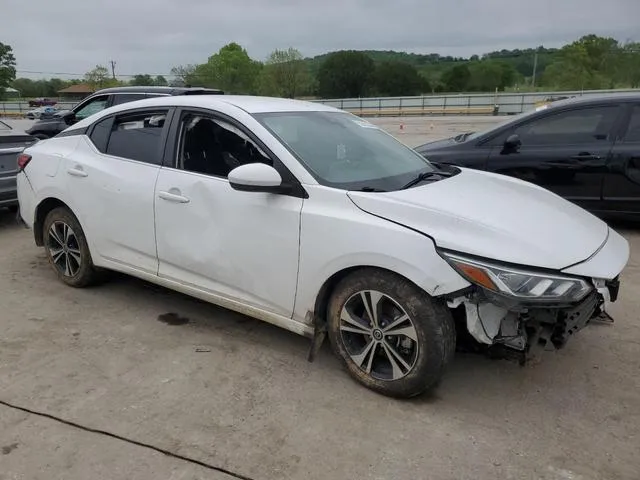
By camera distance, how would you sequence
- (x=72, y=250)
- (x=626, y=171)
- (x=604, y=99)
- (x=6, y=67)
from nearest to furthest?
(x=72, y=250) < (x=626, y=171) < (x=604, y=99) < (x=6, y=67)

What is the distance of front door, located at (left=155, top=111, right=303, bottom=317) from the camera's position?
329cm

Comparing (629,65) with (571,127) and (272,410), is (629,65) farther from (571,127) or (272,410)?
(272,410)

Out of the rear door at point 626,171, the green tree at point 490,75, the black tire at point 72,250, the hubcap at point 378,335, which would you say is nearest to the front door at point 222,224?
the hubcap at point 378,335

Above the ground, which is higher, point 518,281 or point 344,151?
point 344,151

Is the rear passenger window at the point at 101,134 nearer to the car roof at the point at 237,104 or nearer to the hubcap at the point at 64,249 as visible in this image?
the car roof at the point at 237,104

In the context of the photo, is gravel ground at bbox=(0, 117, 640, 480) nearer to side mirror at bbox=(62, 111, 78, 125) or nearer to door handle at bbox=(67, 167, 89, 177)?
door handle at bbox=(67, 167, 89, 177)

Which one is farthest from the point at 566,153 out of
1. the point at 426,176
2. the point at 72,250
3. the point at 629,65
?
the point at 629,65

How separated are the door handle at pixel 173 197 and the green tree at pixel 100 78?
80.0 metres

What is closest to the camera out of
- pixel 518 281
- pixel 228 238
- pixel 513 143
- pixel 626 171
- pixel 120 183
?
pixel 518 281

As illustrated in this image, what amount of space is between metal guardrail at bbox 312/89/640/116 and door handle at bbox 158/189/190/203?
35867 mm

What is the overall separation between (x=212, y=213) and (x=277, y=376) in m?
→ 1.10

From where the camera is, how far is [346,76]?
86.8 m

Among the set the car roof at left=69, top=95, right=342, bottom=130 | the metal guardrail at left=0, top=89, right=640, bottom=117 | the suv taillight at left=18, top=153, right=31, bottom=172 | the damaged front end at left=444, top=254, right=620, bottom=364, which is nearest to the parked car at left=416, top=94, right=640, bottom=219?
the car roof at left=69, top=95, right=342, bottom=130

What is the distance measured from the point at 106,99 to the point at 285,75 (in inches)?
2588
